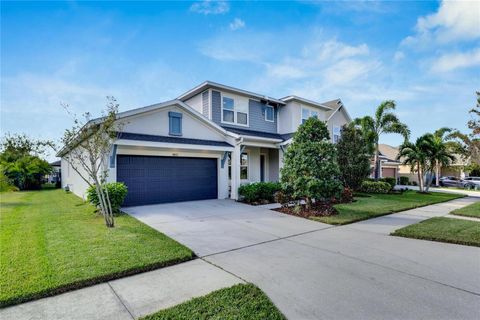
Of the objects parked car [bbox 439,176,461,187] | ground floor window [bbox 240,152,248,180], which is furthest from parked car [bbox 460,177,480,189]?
ground floor window [bbox 240,152,248,180]

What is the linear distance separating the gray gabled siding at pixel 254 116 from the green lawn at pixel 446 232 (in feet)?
34.6

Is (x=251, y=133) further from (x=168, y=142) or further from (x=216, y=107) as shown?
(x=168, y=142)

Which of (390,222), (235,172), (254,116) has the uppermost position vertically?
(254,116)

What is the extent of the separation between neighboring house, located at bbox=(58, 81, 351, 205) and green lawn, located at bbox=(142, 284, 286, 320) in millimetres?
7827

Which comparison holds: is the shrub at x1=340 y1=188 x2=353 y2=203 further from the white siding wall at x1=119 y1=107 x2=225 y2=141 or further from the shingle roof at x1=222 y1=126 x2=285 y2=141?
the white siding wall at x1=119 y1=107 x2=225 y2=141

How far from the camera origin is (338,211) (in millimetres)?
10289

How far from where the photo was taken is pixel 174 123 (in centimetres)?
1206

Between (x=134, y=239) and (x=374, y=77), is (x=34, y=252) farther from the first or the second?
(x=374, y=77)

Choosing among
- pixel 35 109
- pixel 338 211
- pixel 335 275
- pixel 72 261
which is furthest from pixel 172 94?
pixel 335 275

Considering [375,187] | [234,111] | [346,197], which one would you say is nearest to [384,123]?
[375,187]

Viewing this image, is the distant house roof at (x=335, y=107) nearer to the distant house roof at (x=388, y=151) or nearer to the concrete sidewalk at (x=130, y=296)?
the concrete sidewalk at (x=130, y=296)

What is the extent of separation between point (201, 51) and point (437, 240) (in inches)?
532

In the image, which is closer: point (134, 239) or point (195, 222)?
point (134, 239)

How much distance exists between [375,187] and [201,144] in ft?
47.2
